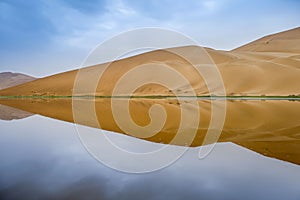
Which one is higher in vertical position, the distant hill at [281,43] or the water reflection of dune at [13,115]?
the distant hill at [281,43]

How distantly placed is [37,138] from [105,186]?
4.76 metres

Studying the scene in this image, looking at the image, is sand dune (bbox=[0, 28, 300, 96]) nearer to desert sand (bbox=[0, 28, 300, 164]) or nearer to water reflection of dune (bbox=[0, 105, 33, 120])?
desert sand (bbox=[0, 28, 300, 164])

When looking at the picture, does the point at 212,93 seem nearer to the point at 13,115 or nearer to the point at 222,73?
the point at 222,73

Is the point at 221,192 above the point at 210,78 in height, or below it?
below

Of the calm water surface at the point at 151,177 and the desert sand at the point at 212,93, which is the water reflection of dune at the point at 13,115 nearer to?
the desert sand at the point at 212,93

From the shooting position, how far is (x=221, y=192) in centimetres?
381

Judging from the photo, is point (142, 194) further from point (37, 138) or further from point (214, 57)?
point (214, 57)

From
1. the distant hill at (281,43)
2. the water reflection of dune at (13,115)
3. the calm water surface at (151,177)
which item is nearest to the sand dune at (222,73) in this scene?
the distant hill at (281,43)

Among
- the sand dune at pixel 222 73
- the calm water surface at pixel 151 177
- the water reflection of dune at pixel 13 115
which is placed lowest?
the water reflection of dune at pixel 13 115

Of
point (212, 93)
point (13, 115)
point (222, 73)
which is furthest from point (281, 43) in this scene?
Answer: point (13, 115)

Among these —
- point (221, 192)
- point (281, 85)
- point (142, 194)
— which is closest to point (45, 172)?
point (142, 194)

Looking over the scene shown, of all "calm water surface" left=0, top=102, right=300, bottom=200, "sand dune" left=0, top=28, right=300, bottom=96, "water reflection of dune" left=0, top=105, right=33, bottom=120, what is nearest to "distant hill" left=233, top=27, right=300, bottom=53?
"sand dune" left=0, top=28, right=300, bottom=96

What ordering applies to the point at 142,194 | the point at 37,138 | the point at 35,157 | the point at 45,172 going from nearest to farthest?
the point at 142,194, the point at 45,172, the point at 35,157, the point at 37,138

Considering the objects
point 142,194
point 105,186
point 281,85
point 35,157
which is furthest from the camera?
point 281,85
